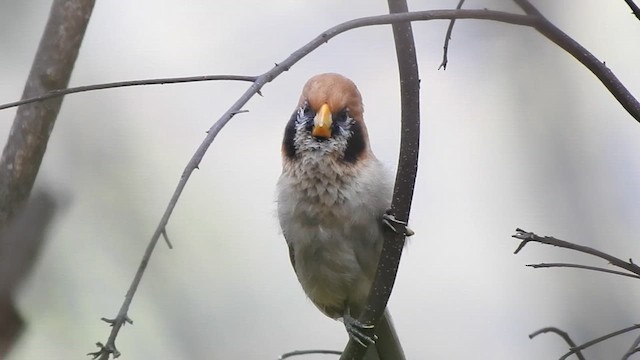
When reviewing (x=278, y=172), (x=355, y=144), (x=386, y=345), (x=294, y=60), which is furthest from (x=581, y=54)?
(x=278, y=172)

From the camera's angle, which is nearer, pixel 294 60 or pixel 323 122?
pixel 294 60

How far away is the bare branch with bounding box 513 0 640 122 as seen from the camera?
31.2 inches

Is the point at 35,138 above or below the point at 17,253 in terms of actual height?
above

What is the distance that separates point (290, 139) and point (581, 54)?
49cm

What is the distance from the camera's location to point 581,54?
814mm

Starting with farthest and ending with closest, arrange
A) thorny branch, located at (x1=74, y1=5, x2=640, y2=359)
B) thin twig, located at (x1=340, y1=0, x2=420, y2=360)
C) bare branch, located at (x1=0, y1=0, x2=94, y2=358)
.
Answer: bare branch, located at (x1=0, y1=0, x2=94, y2=358) → thin twig, located at (x1=340, y1=0, x2=420, y2=360) → thorny branch, located at (x1=74, y1=5, x2=640, y2=359)

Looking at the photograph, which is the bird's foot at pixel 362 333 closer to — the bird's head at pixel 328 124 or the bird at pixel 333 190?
the bird at pixel 333 190

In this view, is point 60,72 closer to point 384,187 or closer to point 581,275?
point 384,187

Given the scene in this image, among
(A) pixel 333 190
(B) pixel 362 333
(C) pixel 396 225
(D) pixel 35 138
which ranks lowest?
(B) pixel 362 333

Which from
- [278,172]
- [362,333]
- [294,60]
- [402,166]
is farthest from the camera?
[278,172]

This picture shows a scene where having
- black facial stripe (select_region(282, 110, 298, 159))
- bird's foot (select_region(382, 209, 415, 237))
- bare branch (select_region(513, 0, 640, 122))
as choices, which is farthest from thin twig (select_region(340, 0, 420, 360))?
black facial stripe (select_region(282, 110, 298, 159))

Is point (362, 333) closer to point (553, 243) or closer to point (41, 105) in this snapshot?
point (553, 243)

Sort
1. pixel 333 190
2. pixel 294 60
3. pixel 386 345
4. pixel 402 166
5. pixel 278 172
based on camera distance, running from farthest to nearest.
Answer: pixel 278 172, pixel 386 345, pixel 333 190, pixel 402 166, pixel 294 60

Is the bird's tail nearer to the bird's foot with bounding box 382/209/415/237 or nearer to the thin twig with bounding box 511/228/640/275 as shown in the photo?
the bird's foot with bounding box 382/209/415/237
